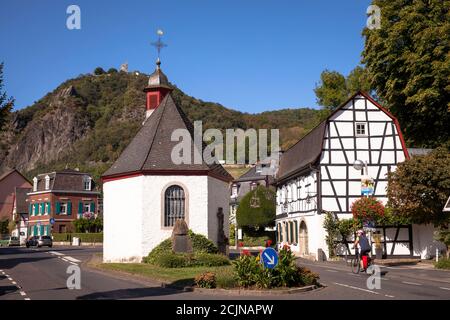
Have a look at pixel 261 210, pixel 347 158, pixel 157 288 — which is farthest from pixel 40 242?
pixel 157 288

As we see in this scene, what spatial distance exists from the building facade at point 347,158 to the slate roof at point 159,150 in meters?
6.30

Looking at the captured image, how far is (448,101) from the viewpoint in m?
34.0

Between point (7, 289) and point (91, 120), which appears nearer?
point (7, 289)

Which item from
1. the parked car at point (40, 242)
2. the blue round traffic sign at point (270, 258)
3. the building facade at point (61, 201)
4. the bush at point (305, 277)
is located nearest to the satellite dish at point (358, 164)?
the bush at point (305, 277)

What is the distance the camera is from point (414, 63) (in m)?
33.3

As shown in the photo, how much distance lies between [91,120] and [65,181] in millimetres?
78814

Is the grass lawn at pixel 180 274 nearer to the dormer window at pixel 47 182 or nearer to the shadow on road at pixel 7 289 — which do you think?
the shadow on road at pixel 7 289

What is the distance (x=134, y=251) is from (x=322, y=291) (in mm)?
13795

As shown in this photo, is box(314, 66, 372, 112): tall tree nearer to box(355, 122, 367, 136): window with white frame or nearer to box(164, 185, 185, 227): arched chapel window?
box(355, 122, 367, 136): window with white frame

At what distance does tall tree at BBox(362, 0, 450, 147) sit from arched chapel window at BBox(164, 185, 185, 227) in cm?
1596

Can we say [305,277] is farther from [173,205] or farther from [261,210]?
[261,210]

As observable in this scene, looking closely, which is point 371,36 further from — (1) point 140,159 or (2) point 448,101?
(1) point 140,159

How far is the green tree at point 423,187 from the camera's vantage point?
27.5m
